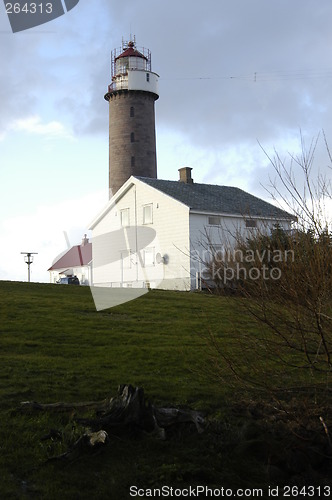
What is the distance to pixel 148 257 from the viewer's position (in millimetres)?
35906

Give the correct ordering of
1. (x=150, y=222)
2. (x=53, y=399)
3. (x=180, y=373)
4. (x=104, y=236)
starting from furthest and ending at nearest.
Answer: (x=104, y=236) < (x=150, y=222) < (x=180, y=373) < (x=53, y=399)

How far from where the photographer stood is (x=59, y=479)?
6.40 meters

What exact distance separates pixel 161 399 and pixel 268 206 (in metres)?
29.6

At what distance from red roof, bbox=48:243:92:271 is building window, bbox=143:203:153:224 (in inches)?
727

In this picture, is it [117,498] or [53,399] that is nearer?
[117,498]

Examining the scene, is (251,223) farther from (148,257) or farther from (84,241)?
(84,241)

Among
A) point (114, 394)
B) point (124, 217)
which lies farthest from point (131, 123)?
point (114, 394)

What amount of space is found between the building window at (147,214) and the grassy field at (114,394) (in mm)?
19196

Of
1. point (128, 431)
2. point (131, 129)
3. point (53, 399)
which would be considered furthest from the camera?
point (131, 129)

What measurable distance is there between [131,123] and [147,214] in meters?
11.0

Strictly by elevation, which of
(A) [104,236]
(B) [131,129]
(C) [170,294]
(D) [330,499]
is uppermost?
(B) [131,129]

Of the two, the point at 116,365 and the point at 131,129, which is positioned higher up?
the point at 131,129

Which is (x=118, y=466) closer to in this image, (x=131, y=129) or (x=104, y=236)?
(x=104, y=236)

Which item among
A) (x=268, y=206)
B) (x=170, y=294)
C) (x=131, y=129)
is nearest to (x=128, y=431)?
(x=170, y=294)
